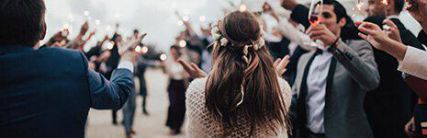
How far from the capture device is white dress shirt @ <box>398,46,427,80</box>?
2.23 metres

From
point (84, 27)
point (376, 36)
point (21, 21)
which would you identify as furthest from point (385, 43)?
point (84, 27)

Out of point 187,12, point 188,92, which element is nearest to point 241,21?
point 188,92

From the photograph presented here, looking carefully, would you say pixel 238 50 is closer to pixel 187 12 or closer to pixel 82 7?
pixel 82 7

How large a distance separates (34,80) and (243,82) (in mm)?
1084

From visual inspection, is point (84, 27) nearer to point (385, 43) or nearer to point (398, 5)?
point (385, 43)

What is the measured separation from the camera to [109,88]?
2270 mm

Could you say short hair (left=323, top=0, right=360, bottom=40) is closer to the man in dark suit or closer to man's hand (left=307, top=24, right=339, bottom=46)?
man's hand (left=307, top=24, right=339, bottom=46)

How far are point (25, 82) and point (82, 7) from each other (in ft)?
5.30

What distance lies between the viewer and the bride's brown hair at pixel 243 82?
2.39m

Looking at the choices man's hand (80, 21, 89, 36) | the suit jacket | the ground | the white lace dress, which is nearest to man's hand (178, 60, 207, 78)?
the white lace dress

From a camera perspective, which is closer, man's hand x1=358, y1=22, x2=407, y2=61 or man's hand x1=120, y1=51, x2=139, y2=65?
man's hand x1=358, y1=22, x2=407, y2=61

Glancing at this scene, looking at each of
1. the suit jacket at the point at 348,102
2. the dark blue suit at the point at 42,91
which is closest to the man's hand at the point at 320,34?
the suit jacket at the point at 348,102

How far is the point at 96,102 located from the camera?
2.24 metres

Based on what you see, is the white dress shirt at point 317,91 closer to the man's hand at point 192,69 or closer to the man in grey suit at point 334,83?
the man in grey suit at point 334,83
